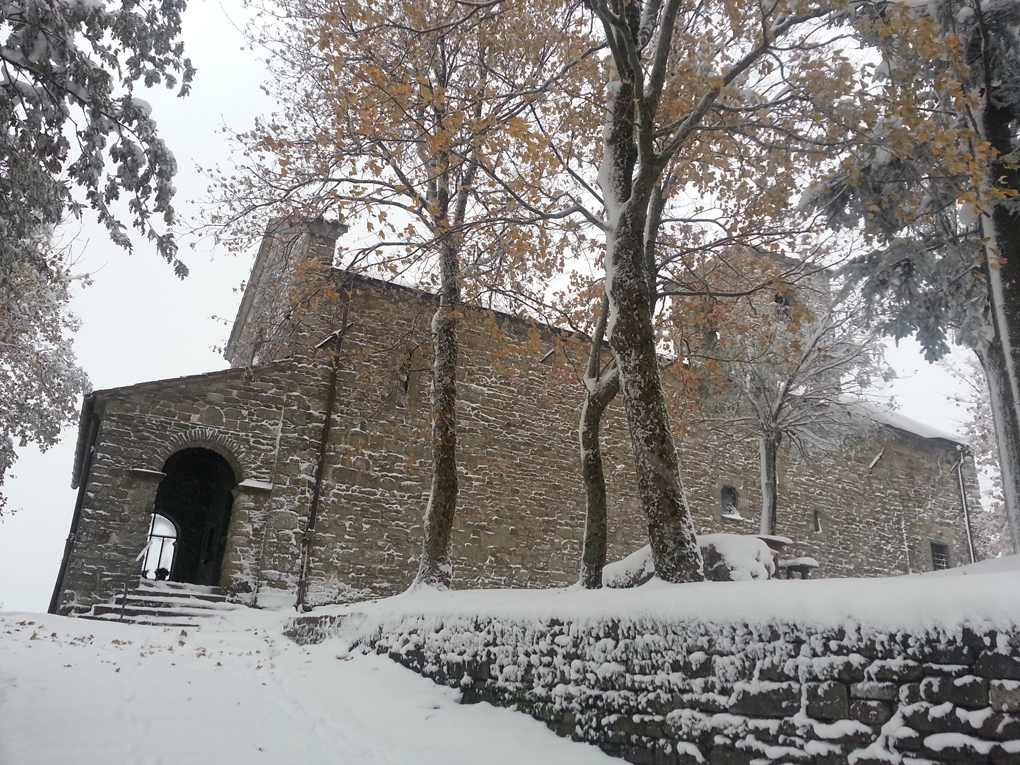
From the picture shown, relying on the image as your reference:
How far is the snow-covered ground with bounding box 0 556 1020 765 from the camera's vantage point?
10.7 ft

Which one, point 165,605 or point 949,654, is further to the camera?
point 165,605

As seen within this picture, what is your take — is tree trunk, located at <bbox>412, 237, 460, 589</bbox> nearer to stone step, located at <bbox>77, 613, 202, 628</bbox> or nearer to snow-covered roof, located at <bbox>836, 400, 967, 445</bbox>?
stone step, located at <bbox>77, 613, 202, 628</bbox>

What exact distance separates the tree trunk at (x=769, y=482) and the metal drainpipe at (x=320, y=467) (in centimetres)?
835

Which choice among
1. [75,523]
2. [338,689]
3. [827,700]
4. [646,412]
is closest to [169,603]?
[75,523]

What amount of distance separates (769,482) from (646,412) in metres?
8.30

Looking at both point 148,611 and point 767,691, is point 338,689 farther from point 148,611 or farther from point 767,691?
point 148,611

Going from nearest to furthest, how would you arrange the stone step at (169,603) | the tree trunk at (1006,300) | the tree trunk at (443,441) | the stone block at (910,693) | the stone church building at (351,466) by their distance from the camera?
the stone block at (910,693)
the tree trunk at (1006,300)
the tree trunk at (443,441)
the stone step at (169,603)
the stone church building at (351,466)

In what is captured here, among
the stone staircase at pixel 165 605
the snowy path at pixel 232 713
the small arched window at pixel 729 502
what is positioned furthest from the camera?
the small arched window at pixel 729 502

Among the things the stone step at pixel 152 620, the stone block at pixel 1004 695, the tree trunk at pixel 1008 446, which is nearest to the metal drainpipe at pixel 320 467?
the stone step at pixel 152 620

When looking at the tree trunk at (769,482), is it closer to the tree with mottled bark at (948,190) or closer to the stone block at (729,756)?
the tree with mottled bark at (948,190)

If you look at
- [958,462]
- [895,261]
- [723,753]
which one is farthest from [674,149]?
[958,462]

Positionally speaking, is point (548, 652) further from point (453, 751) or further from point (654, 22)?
point (654, 22)

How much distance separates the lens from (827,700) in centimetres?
322

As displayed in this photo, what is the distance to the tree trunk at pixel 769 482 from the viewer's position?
42.7ft
